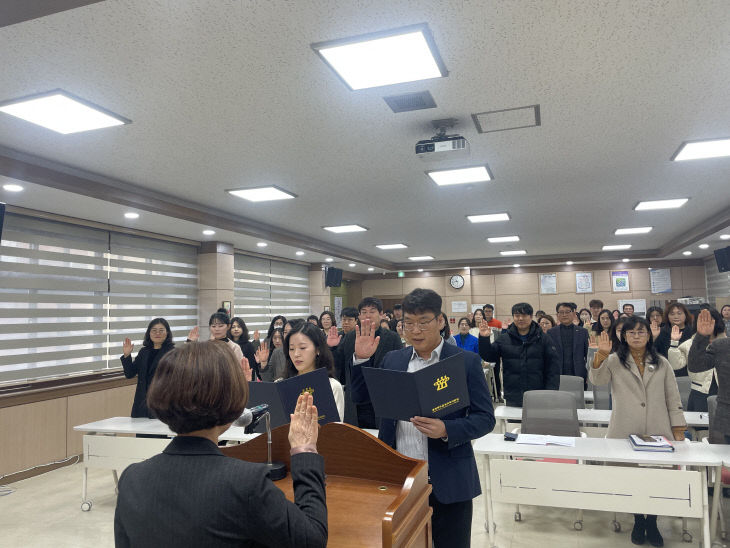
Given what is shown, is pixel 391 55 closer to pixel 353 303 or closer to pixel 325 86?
pixel 325 86

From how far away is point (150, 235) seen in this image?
773 cm

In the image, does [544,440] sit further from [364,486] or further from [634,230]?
[634,230]

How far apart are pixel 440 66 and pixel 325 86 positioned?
822 mm

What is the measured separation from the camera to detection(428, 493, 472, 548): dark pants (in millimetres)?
2025

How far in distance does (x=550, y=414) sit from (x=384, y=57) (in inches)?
122

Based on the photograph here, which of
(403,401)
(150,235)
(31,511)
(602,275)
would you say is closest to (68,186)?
(150,235)

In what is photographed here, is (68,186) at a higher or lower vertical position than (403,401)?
higher

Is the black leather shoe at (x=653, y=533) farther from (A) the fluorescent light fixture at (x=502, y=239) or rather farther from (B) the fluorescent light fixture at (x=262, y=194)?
(A) the fluorescent light fixture at (x=502, y=239)

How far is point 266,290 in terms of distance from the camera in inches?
437

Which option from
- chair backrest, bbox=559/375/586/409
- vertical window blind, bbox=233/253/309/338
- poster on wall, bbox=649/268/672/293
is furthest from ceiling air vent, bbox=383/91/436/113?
poster on wall, bbox=649/268/672/293

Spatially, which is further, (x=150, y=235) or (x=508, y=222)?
(x=508, y=222)

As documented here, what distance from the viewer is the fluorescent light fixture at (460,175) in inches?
216

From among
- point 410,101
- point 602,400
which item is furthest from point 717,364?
point 410,101

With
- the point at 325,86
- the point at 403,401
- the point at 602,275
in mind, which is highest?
the point at 325,86
